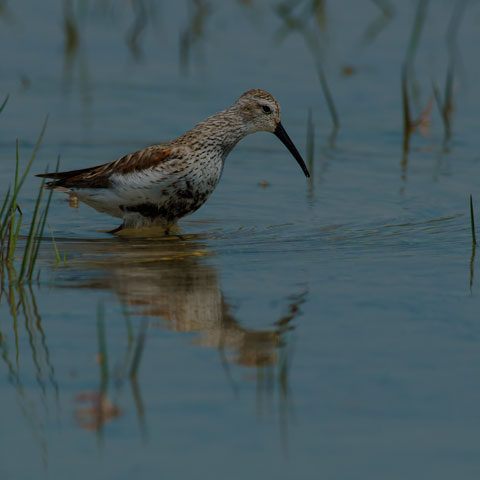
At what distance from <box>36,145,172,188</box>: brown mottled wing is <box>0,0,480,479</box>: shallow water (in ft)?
1.45

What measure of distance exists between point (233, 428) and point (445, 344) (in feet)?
5.73

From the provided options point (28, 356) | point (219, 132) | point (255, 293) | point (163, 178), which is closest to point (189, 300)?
point (255, 293)

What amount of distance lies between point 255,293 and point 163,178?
2.17 meters

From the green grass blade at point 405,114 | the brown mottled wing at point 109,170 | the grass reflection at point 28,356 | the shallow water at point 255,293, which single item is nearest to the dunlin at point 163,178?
the brown mottled wing at point 109,170

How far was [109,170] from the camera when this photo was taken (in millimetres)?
9477

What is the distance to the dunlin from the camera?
9.09m

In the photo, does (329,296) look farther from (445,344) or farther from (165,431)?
(165,431)

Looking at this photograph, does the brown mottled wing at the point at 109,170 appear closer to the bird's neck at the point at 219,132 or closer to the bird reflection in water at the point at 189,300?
the bird's neck at the point at 219,132

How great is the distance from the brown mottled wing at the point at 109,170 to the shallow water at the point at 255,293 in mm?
441

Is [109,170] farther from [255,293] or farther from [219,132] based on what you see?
[255,293]

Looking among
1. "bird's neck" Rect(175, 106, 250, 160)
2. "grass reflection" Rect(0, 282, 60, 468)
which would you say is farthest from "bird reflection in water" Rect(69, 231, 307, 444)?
"bird's neck" Rect(175, 106, 250, 160)

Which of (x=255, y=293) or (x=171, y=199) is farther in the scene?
(x=171, y=199)

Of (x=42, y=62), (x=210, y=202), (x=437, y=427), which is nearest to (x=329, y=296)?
(x=437, y=427)

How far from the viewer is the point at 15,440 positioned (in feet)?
15.7
